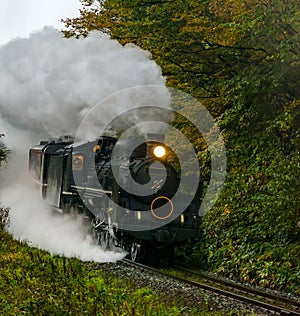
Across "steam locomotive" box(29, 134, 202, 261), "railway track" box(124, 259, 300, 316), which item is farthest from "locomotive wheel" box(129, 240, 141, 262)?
"railway track" box(124, 259, 300, 316)

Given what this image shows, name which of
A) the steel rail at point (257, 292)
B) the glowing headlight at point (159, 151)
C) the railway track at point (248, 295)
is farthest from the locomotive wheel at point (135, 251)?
the glowing headlight at point (159, 151)

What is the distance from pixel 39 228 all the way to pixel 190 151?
571cm

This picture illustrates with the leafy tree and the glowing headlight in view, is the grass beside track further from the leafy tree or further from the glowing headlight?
the leafy tree

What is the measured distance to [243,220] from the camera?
13.8m

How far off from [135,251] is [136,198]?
1517 millimetres

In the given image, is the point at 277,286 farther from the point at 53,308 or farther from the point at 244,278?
the point at 53,308

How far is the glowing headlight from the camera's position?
41.7 feet

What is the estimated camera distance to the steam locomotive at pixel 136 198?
12.5 metres

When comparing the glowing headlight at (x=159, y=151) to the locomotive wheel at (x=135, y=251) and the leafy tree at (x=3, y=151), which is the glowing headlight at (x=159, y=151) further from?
the leafy tree at (x=3, y=151)

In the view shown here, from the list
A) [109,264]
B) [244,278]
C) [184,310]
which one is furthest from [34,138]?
[184,310]

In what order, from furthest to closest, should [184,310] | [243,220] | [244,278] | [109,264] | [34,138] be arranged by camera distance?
[34,138] < [243,220] < [109,264] < [244,278] < [184,310]

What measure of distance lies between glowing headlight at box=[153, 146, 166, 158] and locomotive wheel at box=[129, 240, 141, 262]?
2.12 metres

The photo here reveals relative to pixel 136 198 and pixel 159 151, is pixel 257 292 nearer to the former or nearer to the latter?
pixel 136 198

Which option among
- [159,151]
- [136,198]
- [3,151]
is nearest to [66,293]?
[136,198]
